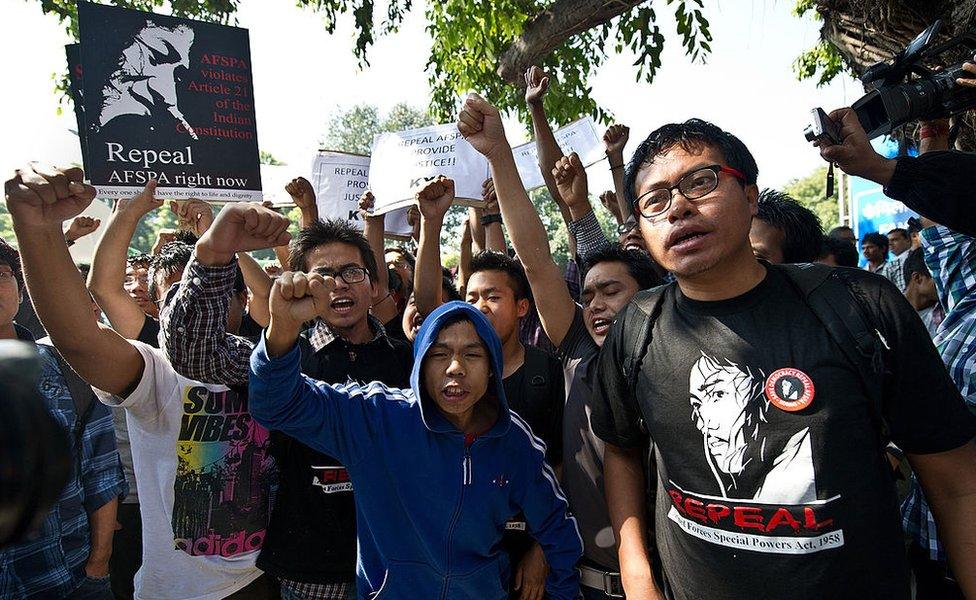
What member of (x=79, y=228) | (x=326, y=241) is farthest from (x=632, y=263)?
(x=79, y=228)

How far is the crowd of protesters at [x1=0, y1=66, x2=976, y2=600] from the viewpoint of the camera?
142 centimetres

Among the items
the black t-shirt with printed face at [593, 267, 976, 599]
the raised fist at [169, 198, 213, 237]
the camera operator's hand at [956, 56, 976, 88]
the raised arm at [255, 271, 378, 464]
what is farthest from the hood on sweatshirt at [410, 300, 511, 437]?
the camera operator's hand at [956, 56, 976, 88]

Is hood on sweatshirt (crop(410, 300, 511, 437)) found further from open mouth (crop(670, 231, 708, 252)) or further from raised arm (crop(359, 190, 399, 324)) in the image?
raised arm (crop(359, 190, 399, 324))

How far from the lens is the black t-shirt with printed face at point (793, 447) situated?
4.52 feet

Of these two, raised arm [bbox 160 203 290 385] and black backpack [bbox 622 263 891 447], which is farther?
raised arm [bbox 160 203 290 385]

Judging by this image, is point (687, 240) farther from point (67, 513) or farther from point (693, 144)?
point (67, 513)

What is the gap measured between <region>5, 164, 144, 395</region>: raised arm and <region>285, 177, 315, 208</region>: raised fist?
1.91m

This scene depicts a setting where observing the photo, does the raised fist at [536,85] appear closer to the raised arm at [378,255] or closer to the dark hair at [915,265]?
the raised arm at [378,255]

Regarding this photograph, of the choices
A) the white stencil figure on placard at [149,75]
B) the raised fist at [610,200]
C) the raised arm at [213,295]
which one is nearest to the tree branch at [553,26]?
the raised fist at [610,200]

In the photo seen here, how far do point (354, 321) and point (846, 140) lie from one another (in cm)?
190

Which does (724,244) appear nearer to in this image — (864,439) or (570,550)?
(864,439)

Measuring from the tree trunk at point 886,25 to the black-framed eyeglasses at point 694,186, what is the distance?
281cm

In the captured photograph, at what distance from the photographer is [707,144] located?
5.40 ft

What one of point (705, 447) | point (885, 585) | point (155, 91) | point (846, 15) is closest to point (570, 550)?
point (705, 447)
